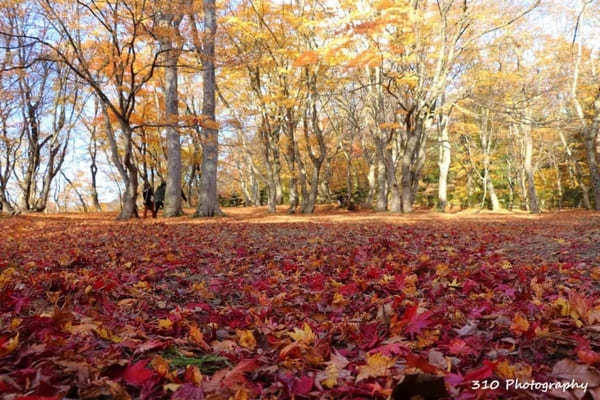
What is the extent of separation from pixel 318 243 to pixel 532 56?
18.6m

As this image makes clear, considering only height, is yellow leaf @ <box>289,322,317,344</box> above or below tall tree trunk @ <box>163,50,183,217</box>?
below

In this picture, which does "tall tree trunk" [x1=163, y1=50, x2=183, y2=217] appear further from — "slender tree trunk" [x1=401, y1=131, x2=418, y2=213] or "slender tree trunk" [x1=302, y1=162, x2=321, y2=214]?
"slender tree trunk" [x1=401, y1=131, x2=418, y2=213]

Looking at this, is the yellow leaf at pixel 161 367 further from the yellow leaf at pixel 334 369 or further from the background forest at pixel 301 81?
the background forest at pixel 301 81

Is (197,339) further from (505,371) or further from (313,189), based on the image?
(313,189)

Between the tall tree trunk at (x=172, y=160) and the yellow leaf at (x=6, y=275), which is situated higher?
the tall tree trunk at (x=172, y=160)

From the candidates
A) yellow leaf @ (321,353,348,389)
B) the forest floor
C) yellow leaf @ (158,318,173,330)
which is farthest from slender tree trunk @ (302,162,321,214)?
yellow leaf @ (321,353,348,389)

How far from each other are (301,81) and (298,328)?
50.4 ft

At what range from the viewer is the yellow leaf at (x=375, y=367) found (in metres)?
1.30

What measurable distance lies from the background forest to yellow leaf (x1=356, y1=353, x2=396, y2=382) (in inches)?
373

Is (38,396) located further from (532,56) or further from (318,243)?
(532,56)

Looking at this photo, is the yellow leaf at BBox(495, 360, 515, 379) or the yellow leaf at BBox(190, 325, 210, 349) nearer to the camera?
the yellow leaf at BBox(495, 360, 515, 379)

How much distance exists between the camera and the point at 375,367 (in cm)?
135

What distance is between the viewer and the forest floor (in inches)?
50.4

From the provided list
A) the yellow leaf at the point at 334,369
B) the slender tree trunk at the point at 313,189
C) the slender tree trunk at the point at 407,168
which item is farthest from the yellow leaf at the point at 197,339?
the slender tree trunk at the point at 313,189
